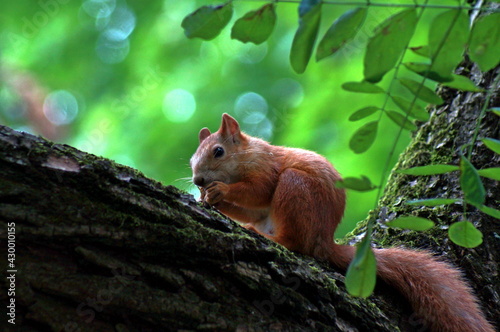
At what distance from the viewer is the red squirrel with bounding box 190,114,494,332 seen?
208 cm

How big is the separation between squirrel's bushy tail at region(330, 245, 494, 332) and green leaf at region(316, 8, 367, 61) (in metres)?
1.30

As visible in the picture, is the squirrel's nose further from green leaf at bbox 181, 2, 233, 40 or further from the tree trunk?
green leaf at bbox 181, 2, 233, 40

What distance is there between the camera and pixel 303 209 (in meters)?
2.55

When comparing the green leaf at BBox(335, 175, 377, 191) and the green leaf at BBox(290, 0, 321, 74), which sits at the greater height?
the green leaf at BBox(290, 0, 321, 74)

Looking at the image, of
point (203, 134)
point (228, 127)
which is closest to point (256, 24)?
point (228, 127)

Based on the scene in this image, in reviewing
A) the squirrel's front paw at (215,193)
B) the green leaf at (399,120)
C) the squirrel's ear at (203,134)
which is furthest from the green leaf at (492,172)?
the squirrel's ear at (203,134)

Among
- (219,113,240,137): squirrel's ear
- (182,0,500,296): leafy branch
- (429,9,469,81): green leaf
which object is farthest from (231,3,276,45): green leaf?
(219,113,240,137): squirrel's ear

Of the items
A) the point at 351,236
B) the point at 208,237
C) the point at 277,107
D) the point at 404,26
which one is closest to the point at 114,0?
the point at 277,107

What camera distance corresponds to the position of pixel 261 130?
4902 mm

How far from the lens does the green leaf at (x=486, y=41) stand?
104 centimetres

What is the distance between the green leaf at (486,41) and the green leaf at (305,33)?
0.32 m

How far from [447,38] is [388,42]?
113mm

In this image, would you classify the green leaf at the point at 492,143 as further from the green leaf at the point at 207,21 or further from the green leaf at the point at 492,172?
the green leaf at the point at 207,21

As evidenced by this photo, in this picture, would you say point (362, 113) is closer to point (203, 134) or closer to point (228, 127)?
point (228, 127)
